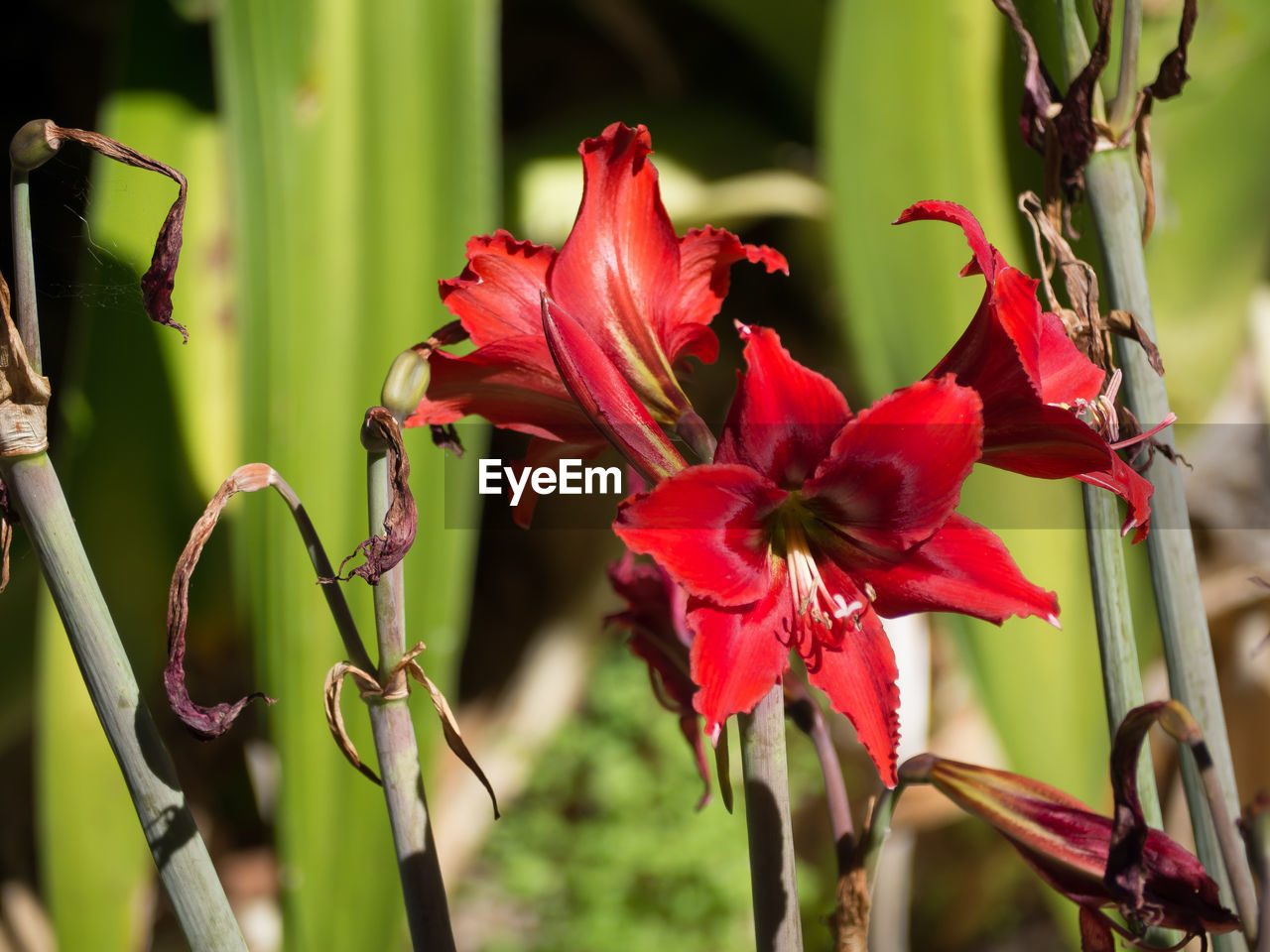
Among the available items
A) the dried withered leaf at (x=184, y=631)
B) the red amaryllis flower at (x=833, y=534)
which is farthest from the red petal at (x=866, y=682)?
the dried withered leaf at (x=184, y=631)

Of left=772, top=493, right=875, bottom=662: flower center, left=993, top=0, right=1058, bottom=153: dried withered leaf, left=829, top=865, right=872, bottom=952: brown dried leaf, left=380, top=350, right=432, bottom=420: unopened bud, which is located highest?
left=993, top=0, right=1058, bottom=153: dried withered leaf

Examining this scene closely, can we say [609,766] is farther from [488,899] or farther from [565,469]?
[565,469]

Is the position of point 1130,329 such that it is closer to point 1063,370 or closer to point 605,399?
point 1063,370

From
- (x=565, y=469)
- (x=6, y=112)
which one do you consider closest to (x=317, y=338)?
(x=565, y=469)

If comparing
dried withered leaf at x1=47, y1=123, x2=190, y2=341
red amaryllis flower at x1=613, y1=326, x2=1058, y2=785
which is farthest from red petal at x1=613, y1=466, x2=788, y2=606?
dried withered leaf at x1=47, y1=123, x2=190, y2=341

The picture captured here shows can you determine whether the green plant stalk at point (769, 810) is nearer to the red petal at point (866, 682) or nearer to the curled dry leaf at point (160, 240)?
the red petal at point (866, 682)

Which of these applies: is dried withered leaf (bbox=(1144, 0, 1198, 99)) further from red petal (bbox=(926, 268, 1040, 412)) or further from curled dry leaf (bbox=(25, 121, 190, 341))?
curled dry leaf (bbox=(25, 121, 190, 341))
